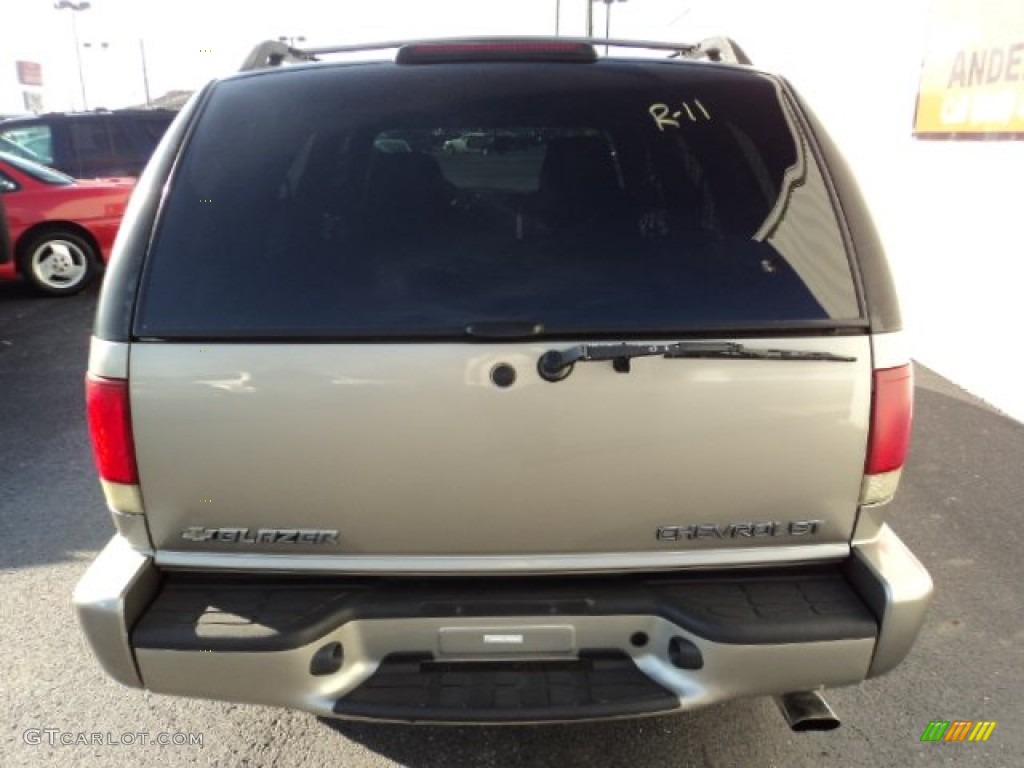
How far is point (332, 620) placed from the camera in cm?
193

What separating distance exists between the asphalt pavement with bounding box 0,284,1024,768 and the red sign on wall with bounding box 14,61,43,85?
386ft

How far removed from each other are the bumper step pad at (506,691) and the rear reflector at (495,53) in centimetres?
155

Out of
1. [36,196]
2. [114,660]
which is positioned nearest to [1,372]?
[36,196]

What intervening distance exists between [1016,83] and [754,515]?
4.66 meters

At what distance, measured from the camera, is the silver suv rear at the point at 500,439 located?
1.87 metres

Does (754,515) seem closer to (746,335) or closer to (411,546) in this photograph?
(746,335)

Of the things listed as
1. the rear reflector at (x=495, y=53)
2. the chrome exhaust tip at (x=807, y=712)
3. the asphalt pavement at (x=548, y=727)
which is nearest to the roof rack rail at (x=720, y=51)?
the rear reflector at (x=495, y=53)

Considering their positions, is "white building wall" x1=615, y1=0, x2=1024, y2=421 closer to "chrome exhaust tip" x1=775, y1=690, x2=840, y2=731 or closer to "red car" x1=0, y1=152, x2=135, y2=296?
"chrome exhaust tip" x1=775, y1=690, x2=840, y2=731

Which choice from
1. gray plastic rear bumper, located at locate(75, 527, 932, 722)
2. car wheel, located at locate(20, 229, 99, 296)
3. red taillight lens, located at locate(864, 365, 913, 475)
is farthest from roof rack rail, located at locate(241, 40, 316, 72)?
car wheel, located at locate(20, 229, 99, 296)

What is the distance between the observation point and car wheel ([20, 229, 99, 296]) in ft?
29.9

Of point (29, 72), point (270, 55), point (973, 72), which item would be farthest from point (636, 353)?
point (29, 72)

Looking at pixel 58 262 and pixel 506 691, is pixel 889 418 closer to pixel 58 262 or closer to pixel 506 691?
pixel 506 691

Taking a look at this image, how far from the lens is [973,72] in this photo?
5656 millimetres

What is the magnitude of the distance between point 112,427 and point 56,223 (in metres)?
8.48
